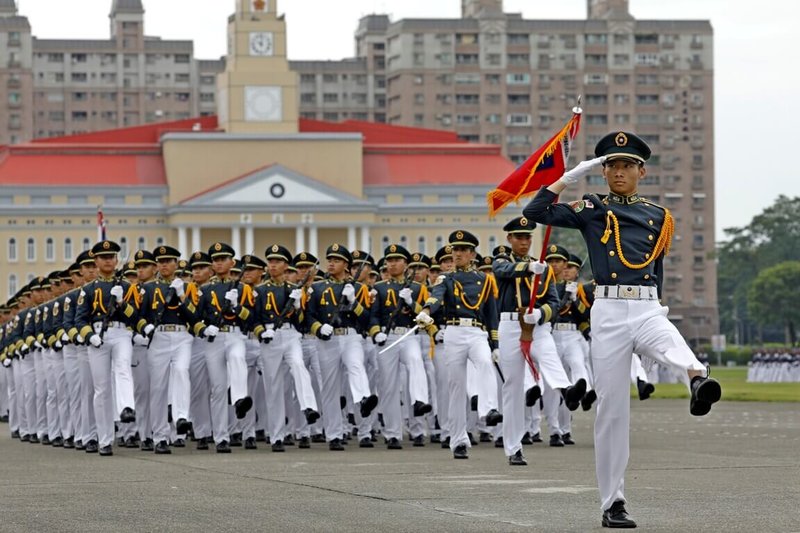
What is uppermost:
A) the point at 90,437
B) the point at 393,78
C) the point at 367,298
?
the point at 393,78

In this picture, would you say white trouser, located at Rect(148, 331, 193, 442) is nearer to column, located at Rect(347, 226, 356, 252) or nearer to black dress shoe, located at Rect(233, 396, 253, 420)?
black dress shoe, located at Rect(233, 396, 253, 420)

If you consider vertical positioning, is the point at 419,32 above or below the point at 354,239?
above

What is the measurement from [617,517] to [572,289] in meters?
10.1

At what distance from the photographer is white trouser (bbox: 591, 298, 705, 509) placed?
437 inches

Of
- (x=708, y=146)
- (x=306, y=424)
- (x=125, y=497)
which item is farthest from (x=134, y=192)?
(x=125, y=497)

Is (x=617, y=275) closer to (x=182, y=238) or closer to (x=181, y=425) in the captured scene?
(x=181, y=425)

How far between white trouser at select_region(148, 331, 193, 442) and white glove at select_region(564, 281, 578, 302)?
3.99 meters

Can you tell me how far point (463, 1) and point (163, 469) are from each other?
17191 centimetres

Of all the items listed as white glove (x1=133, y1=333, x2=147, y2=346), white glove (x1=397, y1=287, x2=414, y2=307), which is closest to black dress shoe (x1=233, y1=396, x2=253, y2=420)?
white glove (x1=133, y1=333, x2=147, y2=346)

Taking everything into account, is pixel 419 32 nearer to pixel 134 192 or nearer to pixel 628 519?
pixel 134 192

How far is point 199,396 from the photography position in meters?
21.0

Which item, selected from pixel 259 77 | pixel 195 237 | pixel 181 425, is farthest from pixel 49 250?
pixel 181 425

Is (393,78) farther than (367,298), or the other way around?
(393,78)

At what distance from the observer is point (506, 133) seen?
578 ft
